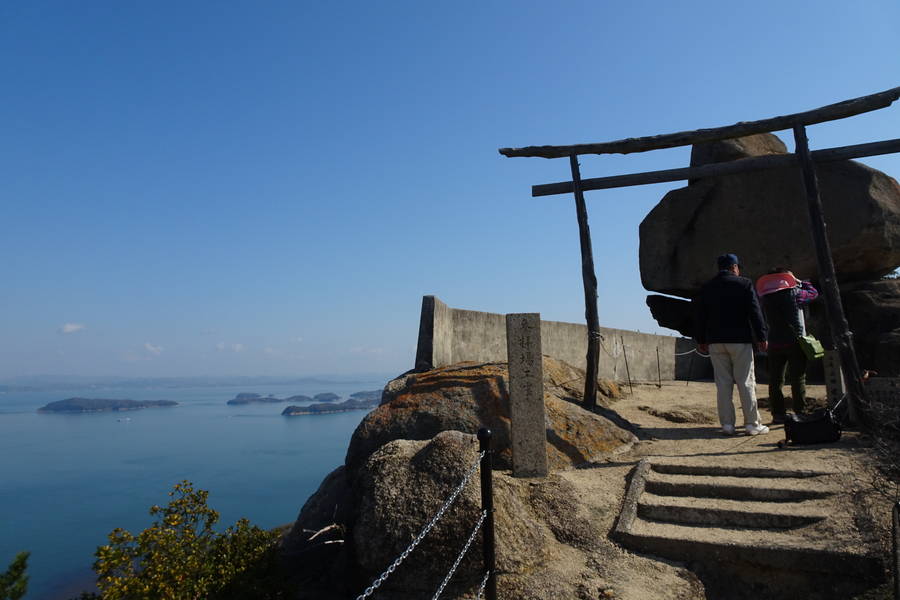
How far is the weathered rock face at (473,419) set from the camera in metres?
5.82

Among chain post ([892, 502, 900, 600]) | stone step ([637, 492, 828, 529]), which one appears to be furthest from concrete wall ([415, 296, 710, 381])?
chain post ([892, 502, 900, 600])

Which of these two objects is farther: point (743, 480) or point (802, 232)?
point (802, 232)

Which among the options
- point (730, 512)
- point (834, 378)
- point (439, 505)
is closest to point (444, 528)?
point (439, 505)

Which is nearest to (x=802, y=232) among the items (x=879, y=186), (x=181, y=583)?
(x=879, y=186)

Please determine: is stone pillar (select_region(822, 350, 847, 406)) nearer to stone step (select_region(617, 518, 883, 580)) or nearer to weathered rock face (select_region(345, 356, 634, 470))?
weathered rock face (select_region(345, 356, 634, 470))

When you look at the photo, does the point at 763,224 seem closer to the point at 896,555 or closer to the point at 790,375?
the point at 790,375

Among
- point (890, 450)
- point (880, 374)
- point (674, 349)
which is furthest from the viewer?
point (674, 349)

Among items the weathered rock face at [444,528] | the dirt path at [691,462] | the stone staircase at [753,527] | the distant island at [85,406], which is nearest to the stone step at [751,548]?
the stone staircase at [753,527]

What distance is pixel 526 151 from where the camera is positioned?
8.16m

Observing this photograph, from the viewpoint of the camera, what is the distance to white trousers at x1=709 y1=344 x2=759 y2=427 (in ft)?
20.8

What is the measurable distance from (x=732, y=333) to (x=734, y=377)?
58cm

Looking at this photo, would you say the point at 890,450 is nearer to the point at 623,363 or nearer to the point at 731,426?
the point at 731,426

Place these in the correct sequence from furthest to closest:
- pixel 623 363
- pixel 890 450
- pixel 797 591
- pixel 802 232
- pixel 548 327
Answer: pixel 623 363, pixel 548 327, pixel 802 232, pixel 890 450, pixel 797 591

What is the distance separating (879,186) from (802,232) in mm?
1363
